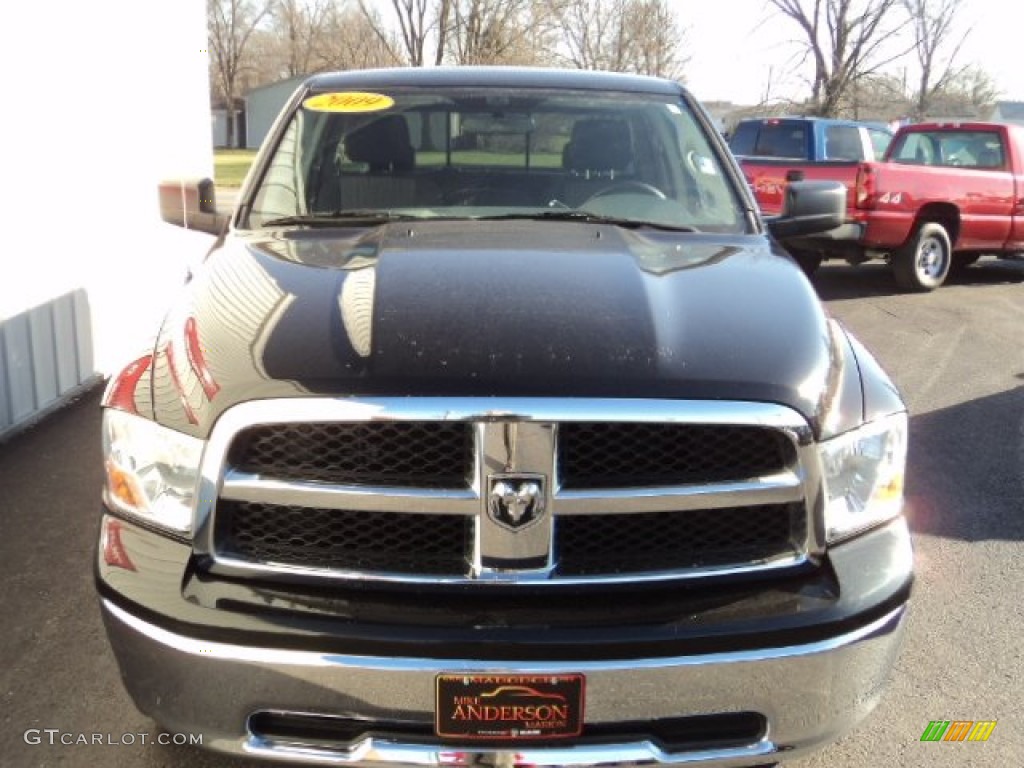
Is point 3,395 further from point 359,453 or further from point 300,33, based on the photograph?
point 300,33

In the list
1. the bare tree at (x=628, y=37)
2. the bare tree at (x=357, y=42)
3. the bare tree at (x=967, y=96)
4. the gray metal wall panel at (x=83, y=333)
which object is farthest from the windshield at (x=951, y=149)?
the bare tree at (x=967, y=96)

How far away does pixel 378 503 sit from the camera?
1964mm

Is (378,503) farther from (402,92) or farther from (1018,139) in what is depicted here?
(1018,139)

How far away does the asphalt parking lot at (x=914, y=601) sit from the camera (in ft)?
8.93

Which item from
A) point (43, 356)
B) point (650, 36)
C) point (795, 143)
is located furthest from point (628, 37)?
point (43, 356)

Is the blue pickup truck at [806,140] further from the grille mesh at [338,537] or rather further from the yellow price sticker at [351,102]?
the grille mesh at [338,537]

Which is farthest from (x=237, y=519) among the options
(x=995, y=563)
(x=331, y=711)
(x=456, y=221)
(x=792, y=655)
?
(x=995, y=563)

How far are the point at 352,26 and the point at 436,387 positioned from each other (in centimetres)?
5388

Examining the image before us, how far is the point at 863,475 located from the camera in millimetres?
2166

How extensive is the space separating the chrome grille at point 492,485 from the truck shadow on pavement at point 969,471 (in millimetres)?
2515

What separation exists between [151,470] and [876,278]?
11.1m

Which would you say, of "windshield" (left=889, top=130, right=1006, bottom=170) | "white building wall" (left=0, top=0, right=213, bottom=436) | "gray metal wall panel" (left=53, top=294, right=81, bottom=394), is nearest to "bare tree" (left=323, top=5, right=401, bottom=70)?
"windshield" (left=889, top=130, right=1006, bottom=170)
